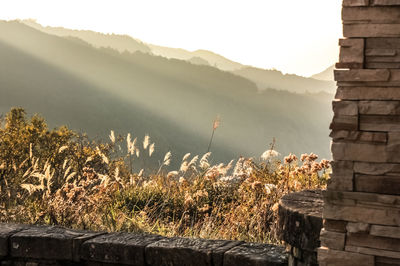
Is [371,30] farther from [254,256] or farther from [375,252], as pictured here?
[254,256]

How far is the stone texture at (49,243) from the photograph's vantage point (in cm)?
416

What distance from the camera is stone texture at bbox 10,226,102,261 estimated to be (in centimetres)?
416

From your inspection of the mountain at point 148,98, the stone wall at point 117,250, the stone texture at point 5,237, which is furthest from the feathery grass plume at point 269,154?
the mountain at point 148,98

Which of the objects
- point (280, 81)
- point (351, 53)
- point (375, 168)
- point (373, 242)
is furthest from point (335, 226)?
point (280, 81)

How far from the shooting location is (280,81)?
102m

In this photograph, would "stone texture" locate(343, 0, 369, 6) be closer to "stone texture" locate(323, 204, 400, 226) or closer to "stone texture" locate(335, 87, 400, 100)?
"stone texture" locate(335, 87, 400, 100)

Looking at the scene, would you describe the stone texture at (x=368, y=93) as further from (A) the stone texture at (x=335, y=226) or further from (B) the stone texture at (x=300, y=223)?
(B) the stone texture at (x=300, y=223)

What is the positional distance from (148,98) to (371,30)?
243ft

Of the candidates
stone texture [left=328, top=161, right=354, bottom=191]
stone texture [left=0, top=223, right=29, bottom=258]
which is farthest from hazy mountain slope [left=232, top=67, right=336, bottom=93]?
stone texture [left=328, top=161, right=354, bottom=191]

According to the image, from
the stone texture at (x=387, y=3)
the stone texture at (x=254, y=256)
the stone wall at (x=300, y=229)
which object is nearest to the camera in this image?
the stone texture at (x=387, y=3)

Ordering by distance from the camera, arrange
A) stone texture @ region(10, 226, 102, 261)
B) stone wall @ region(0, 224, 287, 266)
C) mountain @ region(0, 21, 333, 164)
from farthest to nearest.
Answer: mountain @ region(0, 21, 333, 164)
stone texture @ region(10, 226, 102, 261)
stone wall @ region(0, 224, 287, 266)

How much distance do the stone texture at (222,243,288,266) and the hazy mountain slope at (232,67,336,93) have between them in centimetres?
9112

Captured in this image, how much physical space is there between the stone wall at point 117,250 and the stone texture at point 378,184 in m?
1.27

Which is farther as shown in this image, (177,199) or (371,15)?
(177,199)
